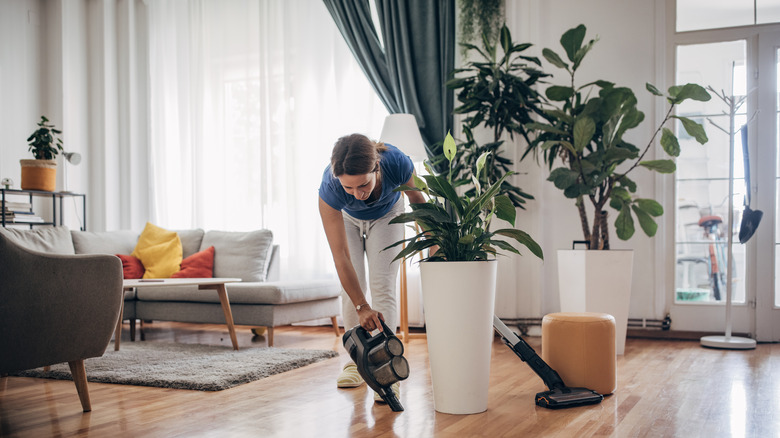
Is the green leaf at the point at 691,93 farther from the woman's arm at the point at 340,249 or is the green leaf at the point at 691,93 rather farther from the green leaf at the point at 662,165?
the woman's arm at the point at 340,249

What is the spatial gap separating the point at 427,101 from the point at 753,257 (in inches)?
93.2

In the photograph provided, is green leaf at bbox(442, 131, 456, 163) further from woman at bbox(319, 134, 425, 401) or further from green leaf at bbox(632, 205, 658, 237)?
green leaf at bbox(632, 205, 658, 237)

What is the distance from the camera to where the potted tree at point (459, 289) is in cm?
222

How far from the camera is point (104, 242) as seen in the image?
4.90 m

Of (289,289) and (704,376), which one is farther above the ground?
(289,289)

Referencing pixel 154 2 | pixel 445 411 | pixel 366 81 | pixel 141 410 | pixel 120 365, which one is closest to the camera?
pixel 445 411

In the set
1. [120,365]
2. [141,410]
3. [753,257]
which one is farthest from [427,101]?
[141,410]

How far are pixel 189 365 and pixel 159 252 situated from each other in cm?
180

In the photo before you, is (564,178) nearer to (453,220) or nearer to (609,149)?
(609,149)

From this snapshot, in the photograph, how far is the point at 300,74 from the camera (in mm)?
5230

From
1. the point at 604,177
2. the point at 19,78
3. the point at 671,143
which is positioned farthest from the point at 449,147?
the point at 19,78

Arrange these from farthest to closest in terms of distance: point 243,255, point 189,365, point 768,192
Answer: point 243,255
point 768,192
point 189,365

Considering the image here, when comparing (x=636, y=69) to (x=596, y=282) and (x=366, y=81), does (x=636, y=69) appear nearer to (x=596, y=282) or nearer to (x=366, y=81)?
(x=596, y=282)

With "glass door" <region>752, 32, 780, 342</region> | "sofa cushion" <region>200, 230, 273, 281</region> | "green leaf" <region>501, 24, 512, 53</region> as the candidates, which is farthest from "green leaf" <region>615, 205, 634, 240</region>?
"sofa cushion" <region>200, 230, 273, 281</region>
